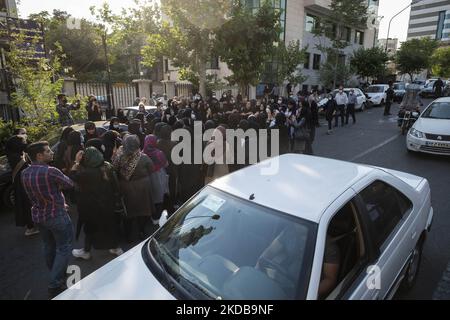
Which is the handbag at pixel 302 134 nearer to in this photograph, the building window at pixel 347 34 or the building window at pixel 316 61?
the building window at pixel 316 61

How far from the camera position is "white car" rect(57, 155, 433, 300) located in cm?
211

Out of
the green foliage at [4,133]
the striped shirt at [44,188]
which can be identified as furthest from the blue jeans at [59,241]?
the green foliage at [4,133]

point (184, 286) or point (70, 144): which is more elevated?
point (70, 144)

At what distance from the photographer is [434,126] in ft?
27.5

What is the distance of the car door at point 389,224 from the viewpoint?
2576mm

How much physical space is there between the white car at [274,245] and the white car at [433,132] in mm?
6493

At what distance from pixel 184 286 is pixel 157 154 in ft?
10.5

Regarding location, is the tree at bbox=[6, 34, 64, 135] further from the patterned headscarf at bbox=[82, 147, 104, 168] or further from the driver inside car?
the driver inside car

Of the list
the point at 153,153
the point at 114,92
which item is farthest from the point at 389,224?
the point at 114,92

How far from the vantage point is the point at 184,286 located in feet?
7.11

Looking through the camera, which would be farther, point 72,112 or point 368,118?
point 368,118

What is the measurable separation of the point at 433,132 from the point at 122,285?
29.4 feet

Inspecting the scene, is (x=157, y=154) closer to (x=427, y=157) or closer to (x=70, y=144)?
(x=70, y=144)
